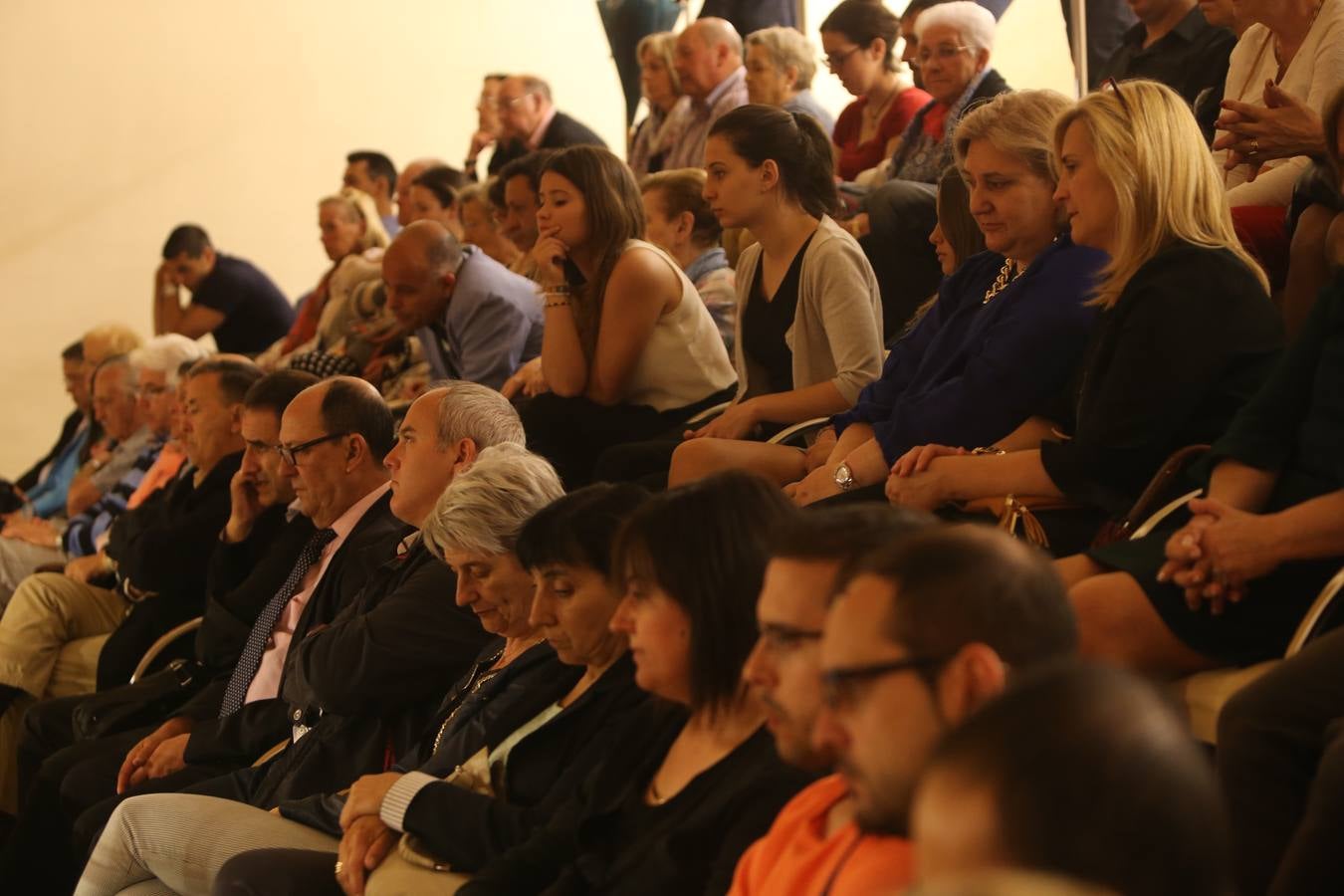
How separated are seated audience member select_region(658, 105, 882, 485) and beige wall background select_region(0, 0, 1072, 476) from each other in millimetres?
5684

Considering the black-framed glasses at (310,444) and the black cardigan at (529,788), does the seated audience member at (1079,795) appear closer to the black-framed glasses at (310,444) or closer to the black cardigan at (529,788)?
the black cardigan at (529,788)

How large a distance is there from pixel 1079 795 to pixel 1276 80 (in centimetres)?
289

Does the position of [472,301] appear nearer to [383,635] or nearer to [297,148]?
[383,635]

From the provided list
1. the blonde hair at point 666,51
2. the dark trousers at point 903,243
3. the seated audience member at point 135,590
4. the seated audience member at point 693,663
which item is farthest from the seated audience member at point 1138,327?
the blonde hair at point 666,51

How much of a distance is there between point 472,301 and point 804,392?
157cm

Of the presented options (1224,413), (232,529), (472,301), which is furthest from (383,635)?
(472,301)

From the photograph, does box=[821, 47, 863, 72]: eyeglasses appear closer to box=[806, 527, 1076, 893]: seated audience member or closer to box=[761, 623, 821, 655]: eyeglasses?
box=[761, 623, 821, 655]: eyeglasses

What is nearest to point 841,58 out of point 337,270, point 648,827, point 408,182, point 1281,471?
point 337,270

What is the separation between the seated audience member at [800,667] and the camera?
1599mm

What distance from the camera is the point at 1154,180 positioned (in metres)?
2.57

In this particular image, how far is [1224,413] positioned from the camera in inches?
97.2

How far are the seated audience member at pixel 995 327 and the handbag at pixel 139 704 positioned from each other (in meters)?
1.62

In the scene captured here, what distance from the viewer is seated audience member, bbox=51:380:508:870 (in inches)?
118

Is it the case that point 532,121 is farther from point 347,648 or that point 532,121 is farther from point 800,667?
point 800,667
